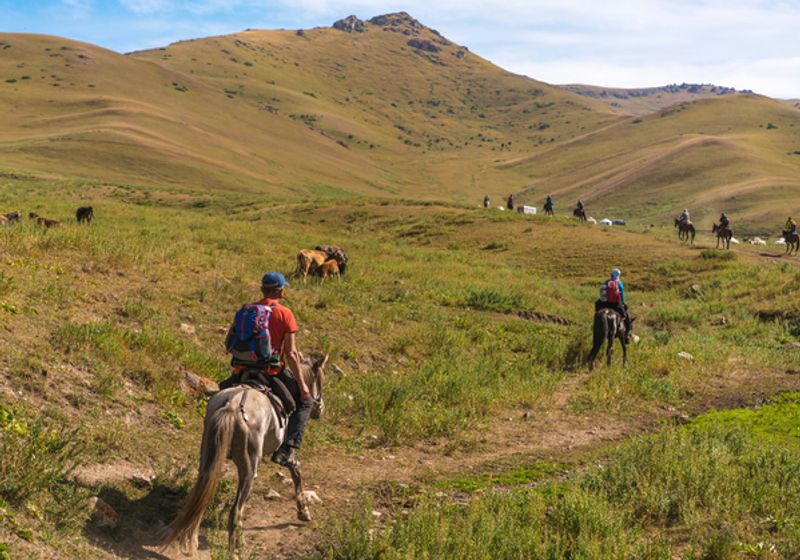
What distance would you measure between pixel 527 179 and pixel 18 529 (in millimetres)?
119109

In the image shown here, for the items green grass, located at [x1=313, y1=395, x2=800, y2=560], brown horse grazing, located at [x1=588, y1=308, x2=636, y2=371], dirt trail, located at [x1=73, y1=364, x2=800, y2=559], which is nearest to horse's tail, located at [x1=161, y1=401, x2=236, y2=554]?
dirt trail, located at [x1=73, y1=364, x2=800, y2=559]

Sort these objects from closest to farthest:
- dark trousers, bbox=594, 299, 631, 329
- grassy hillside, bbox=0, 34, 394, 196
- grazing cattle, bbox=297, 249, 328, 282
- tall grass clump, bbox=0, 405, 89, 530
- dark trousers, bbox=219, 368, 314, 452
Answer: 1. tall grass clump, bbox=0, 405, 89, 530
2. dark trousers, bbox=219, 368, 314, 452
3. dark trousers, bbox=594, 299, 631, 329
4. grazing cattle, bbox=297, 249, 328, 282
5. grassy hillside, bbox=0, 34, 394, 196

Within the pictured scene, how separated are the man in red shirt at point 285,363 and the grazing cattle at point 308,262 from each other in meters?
12.3

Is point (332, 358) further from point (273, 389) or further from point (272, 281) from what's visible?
point (272, 281)

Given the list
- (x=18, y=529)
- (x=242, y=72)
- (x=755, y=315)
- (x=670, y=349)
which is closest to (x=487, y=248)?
(x=755, y=315)

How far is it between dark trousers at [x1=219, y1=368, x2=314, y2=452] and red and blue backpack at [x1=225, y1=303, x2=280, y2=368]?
0.28 meters

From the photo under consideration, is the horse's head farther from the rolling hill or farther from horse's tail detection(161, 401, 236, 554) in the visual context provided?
the rolling hill

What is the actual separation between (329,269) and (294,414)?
13.2 metres

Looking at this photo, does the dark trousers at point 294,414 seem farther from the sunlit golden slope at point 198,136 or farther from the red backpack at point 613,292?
the sunlit golden slope at point 198,136

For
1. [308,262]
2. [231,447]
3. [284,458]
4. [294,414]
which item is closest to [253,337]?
[294,414]

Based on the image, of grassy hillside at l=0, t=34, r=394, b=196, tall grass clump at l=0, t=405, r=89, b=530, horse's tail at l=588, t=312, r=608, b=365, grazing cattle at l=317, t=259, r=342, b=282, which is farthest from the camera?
grassy hillside at l=0, t=34, r=394, b=196

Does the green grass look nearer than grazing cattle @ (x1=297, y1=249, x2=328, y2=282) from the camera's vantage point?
Yes

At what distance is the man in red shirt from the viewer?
6824 millimetres

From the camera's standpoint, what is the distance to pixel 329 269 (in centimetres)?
2030
